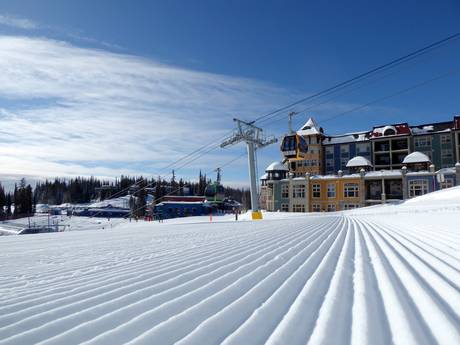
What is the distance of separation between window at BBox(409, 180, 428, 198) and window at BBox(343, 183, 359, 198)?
6.70 m

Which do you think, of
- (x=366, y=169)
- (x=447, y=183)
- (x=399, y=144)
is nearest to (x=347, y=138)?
(x=399, y=144)

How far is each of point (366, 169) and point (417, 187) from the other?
28.4 ft

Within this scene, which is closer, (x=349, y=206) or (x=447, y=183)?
(x=447, y=183)

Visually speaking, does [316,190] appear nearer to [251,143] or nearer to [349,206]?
[349,206]

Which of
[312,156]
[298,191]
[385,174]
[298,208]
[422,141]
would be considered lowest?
[298,208]

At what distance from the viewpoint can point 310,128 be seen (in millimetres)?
59844

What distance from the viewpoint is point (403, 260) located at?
18.0 ft

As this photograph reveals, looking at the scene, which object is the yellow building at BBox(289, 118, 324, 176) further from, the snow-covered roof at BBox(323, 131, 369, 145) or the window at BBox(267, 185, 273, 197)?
the window at BBox(267, 185, 273, 197)

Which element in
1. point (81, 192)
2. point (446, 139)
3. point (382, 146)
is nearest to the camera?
point (446, 139)

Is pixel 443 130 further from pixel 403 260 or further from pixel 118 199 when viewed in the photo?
pixel 118 199

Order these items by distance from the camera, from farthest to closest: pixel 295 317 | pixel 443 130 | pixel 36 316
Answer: pixel 443 130
pixel 36 316
pixel 295 317

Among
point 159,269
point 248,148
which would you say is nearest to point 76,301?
point 159,269

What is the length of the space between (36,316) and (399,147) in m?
59.4

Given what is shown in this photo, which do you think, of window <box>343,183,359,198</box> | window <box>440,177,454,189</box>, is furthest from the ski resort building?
window <box>440,177,454,189</box>
